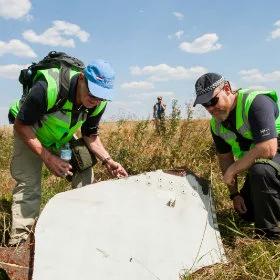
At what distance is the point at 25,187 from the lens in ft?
12.7

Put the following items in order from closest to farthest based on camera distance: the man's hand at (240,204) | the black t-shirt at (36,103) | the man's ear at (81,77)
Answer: the black t-shirt at (36,103), the man's ear at (81,77), the man's hand at (240,204)

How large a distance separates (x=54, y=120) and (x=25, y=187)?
653 millimetres

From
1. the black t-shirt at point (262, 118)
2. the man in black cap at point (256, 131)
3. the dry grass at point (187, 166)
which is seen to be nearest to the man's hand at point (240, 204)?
the dry grass at point (187, 166)

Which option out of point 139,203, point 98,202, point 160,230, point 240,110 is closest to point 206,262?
point 160,230

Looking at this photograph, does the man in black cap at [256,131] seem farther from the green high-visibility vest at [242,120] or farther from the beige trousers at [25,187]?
the beige trousers at [25,187]

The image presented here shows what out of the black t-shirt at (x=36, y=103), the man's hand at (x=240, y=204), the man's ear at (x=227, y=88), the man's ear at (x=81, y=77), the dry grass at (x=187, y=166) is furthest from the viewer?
the man's hand at (x=240, y=204)

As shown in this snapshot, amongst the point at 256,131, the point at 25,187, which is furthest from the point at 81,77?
the point at 256,131

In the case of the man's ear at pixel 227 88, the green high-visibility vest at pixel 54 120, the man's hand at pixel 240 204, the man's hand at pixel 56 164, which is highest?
the man's ear at pixel 227 88

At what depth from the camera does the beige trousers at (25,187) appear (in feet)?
12.5

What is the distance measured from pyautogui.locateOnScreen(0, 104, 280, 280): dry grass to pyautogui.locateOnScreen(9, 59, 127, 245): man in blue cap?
29 cm

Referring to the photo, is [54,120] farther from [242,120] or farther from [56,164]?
[242,120]

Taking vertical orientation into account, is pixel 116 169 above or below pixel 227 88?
below

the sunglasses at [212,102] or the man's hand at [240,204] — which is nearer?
the sunglasses at [212,102]

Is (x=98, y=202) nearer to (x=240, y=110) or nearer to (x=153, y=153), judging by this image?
(x=240, y=110)
